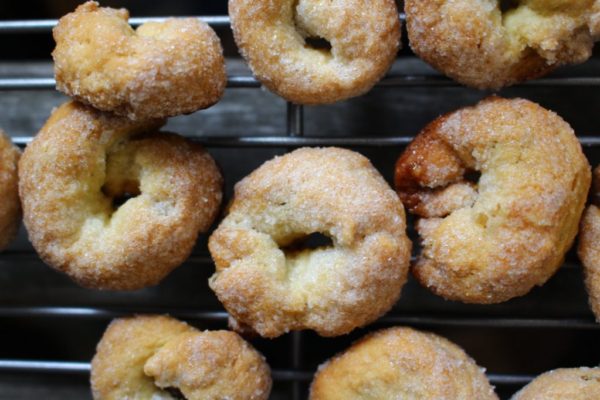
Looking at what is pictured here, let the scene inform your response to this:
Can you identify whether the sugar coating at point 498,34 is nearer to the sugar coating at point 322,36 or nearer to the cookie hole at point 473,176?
the sugar coating at point 322,36

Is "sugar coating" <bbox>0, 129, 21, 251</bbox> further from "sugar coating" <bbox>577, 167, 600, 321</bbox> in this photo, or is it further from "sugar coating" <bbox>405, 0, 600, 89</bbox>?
"sugar coating" <bbox>577, 167, 600, 321</bbox>

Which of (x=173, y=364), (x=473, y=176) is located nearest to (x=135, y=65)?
(x=173, y=364)

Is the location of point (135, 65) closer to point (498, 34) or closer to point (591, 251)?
point (498, 34)

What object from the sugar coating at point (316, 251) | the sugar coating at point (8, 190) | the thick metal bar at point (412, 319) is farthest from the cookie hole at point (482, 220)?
the sugar coating at point (8, 190)

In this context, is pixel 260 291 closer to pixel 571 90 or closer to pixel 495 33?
pixel 495 33

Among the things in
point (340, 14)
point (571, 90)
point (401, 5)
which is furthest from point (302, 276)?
point (571, 90)

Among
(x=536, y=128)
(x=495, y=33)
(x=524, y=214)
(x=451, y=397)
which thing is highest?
(x=495, y=33)

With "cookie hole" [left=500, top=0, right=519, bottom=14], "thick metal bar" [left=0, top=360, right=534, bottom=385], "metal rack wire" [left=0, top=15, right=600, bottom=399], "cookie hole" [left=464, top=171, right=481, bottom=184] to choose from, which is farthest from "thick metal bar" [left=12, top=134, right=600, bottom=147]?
"thick metal bar" [left=0, top=360, right=534, bottom=385]
